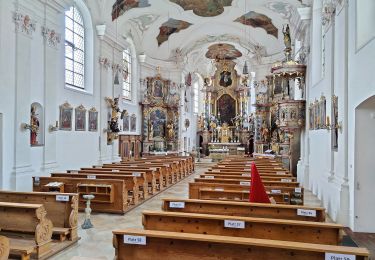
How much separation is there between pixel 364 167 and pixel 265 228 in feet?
11.1

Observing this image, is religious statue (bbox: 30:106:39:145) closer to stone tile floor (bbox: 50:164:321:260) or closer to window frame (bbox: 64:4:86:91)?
window frame (bbox: 64:4:86:91)

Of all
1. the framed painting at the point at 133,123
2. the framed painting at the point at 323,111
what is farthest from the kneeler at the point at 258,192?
the framed painting at the point at 133,123

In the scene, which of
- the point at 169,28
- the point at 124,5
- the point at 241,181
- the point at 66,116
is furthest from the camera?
the point at 169,28

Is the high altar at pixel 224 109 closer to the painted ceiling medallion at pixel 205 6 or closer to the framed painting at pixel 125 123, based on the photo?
the painted ceiling medallion at pixel 205 6

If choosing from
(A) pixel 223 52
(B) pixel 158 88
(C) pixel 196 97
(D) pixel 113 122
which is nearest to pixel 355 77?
(D) pixel 113 122

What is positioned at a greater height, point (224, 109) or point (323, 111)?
point (224, 109)

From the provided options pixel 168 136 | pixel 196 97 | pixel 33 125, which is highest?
pixel 196 97

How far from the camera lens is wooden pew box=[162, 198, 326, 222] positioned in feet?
14.9

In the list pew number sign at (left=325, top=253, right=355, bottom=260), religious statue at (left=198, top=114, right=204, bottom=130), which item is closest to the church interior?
pew number sign at (left=325, top=253, right=355, bottom=260)

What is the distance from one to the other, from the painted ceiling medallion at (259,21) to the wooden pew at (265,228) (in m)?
15.3

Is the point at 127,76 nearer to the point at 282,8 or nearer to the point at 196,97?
the point at 282,8

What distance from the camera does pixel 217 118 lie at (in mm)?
27844

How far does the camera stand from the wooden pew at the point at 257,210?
Result: 4.53 m

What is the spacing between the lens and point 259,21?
59.2ft
